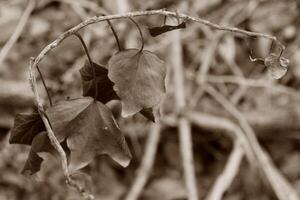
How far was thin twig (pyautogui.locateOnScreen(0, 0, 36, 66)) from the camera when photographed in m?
1.35

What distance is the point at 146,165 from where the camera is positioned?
4.99 feet

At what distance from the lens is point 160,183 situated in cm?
167

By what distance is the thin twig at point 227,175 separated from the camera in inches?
55.2

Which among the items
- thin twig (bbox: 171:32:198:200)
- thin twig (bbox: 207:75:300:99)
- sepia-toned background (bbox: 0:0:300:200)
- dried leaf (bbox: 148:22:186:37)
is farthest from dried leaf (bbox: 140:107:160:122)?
thin twig (bbox: 207:75:300:99)

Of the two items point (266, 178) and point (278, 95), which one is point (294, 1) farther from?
point (266, 178)

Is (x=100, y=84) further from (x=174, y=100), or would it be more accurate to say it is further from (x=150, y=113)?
(x=174, y=100)

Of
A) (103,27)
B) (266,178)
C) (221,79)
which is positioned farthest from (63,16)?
(266,178)

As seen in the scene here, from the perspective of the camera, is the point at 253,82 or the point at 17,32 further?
the point at 253,82

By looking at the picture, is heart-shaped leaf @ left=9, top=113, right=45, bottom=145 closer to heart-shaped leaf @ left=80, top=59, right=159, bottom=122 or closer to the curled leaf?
heart-shaped leaf @ left=80, top=59, right=159, bottom=122

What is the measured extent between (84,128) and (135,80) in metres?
0.09

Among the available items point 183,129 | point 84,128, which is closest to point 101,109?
point 84,128

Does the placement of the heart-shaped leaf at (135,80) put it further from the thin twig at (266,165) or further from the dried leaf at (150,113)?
the thin twig at (266,165)

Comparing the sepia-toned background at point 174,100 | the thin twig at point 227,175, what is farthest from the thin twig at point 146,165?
the thin twig at point 227,175

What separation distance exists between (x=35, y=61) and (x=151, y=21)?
1.27m
